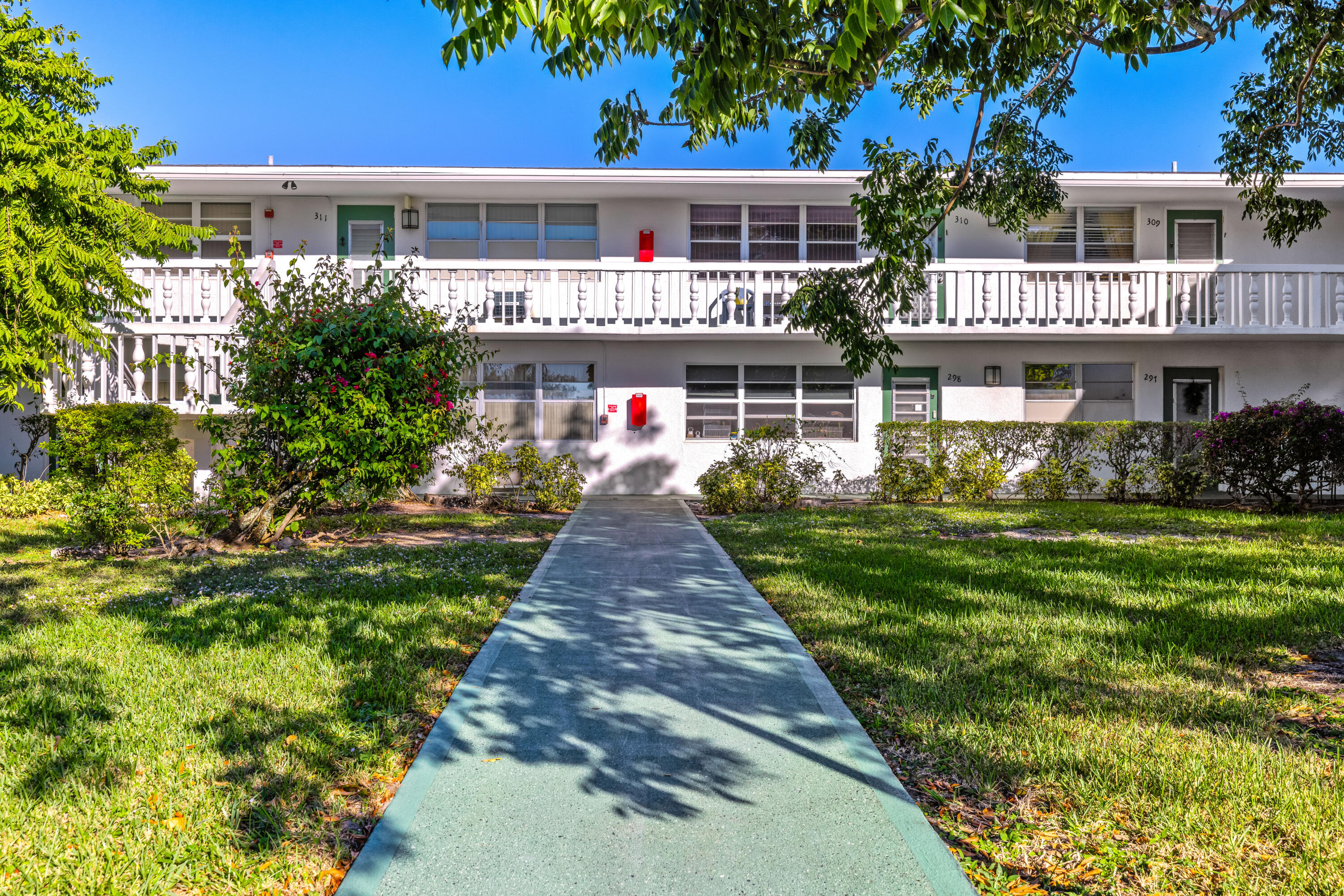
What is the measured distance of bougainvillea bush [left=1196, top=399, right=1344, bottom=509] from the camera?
11.7 m

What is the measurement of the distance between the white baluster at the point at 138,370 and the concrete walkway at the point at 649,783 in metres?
10.4

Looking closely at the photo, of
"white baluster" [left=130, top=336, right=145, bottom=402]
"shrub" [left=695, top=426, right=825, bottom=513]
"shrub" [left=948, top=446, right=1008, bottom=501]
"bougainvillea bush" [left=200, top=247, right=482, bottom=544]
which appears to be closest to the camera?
"bougainvillea bush" [left=200, top=247, right=482, bottom=544]

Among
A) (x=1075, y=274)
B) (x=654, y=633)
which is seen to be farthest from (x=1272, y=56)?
(x=654, y=633)

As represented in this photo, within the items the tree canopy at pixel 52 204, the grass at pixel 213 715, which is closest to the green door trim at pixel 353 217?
the tree canopy at pixel 52 204

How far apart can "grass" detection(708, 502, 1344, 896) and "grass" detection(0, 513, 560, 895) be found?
232 cm

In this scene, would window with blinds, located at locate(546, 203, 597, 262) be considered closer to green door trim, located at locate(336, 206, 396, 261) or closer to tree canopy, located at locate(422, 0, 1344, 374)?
green door trim, located at locate(336, 206, 396, 261)

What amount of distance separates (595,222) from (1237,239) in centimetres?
1316

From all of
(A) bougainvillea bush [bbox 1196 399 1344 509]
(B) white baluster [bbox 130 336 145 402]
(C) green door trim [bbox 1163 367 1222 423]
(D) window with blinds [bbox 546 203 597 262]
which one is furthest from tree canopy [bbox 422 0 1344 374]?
(B) white baluster [bbox 130 336 145 402]

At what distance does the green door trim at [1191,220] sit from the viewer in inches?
654

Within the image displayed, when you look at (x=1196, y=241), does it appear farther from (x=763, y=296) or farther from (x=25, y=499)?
(x=25, y=499)

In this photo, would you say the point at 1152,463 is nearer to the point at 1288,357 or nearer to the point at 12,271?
the point at 1288,357

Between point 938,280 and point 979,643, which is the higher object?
point 938,280

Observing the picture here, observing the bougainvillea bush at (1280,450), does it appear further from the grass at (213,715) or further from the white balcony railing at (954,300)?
the grass at (213,715)

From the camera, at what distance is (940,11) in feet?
12.4
